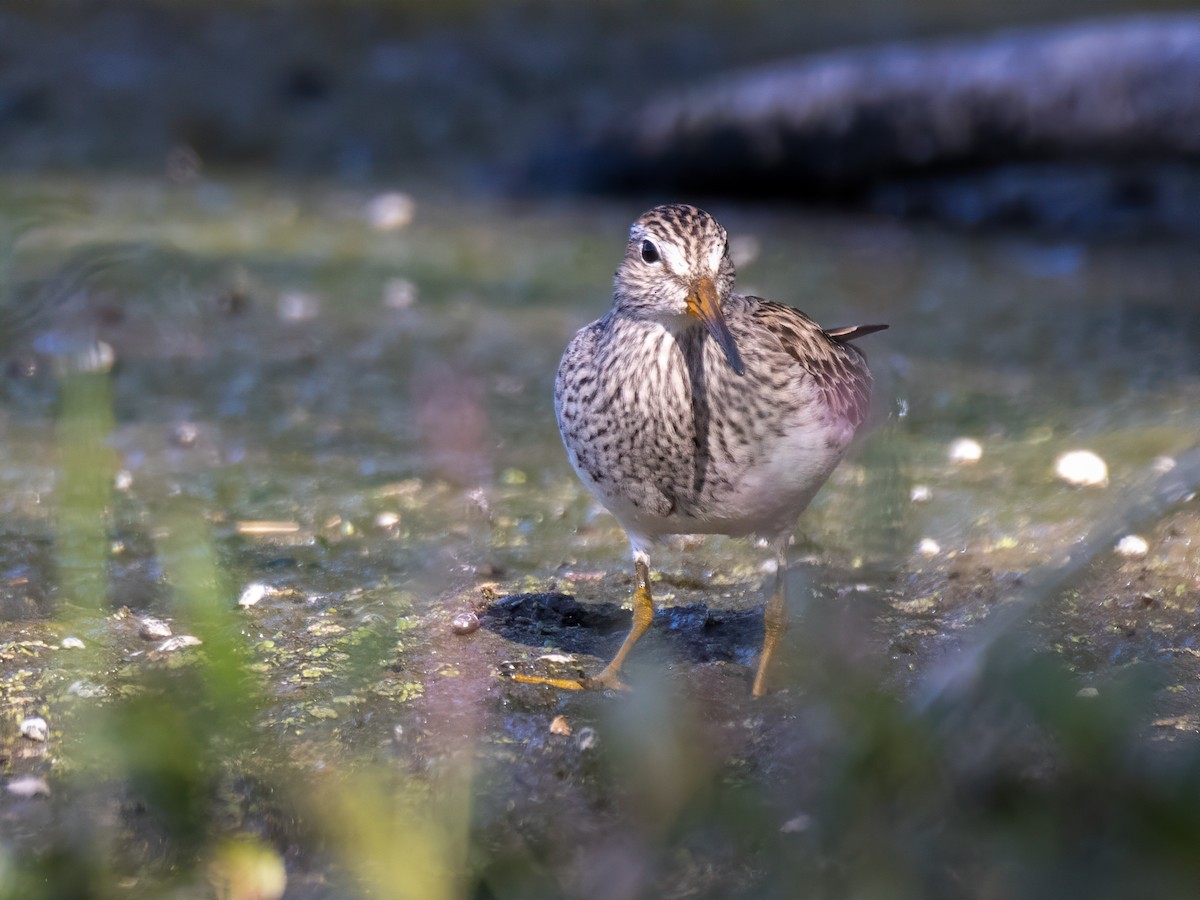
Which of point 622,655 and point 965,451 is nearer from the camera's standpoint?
point 622,655

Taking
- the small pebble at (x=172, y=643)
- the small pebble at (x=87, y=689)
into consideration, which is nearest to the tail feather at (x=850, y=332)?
the small pebble at (x=172, y=643)

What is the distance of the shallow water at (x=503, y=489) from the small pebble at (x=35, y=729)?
27 millimetres

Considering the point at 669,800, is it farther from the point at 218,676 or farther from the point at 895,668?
the point at 895,668

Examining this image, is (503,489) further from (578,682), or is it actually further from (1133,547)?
(1133,547)

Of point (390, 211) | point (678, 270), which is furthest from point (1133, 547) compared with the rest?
point (390, 211)

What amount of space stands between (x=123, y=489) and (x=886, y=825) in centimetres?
419

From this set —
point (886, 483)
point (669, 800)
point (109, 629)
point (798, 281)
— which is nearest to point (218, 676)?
point (669, 800)

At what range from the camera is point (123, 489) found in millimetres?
5164

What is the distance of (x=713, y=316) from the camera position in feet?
11.7

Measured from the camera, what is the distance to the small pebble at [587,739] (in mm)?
3268

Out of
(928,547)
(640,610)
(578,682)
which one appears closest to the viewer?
(578,682)

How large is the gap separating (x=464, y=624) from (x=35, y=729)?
3.92ft

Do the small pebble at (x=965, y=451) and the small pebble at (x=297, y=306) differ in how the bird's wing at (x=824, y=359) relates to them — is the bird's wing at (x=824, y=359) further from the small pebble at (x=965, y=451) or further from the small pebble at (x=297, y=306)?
the small pebble at (x=297, y=306)

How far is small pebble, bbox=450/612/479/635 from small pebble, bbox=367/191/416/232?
214 inches
